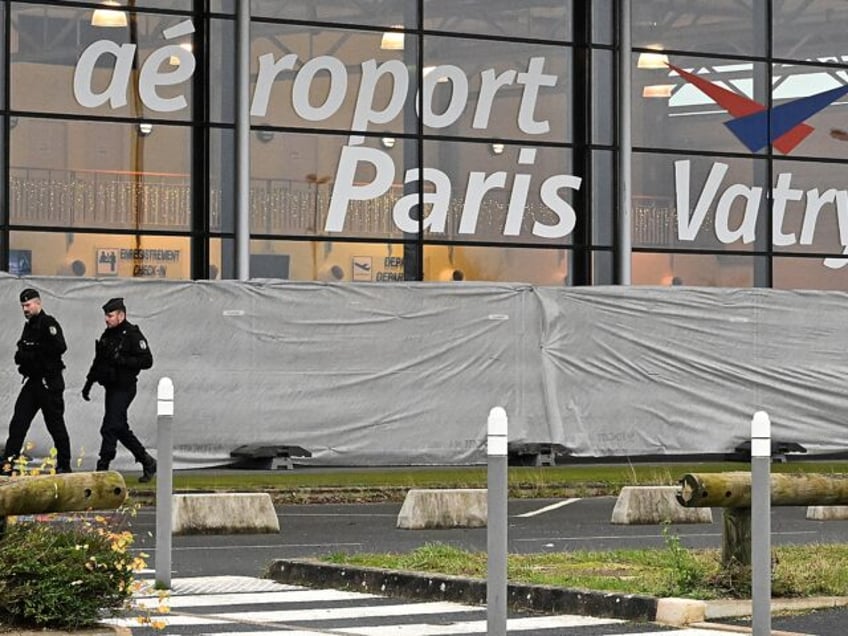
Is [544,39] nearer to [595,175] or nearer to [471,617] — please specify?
[595,175]

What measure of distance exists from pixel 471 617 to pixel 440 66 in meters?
18.6

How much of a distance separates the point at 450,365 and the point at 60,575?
15.6 metres

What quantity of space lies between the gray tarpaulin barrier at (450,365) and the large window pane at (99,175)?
4097 mm

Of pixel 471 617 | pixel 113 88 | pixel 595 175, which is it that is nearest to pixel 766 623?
pixel 471 617

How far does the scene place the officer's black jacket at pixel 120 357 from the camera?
884 inches

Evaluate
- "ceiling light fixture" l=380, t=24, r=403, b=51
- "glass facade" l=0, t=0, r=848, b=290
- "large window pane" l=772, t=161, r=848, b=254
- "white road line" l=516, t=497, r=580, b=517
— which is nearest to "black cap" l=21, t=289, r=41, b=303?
"white road line" l=516, t=497, r=580, b=517

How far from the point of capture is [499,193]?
3075cm

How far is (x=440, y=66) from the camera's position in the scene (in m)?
30.4

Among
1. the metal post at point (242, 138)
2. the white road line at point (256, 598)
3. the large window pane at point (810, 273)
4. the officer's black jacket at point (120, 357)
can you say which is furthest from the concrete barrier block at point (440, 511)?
the large window pane at point (810, 273)

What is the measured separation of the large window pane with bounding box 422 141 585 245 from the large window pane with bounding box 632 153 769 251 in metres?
1.11

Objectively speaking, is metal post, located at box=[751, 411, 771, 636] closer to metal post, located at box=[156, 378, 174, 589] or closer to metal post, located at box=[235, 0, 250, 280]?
metal post, located at box=[156, 378, 174, 589]

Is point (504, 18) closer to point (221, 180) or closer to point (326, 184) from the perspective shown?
point (326, 184)

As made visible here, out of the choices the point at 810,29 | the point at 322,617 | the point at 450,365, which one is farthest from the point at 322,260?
the point at 322,617

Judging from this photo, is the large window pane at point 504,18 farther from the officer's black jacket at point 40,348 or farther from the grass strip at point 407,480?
the officer's black jacket at point 40,348
